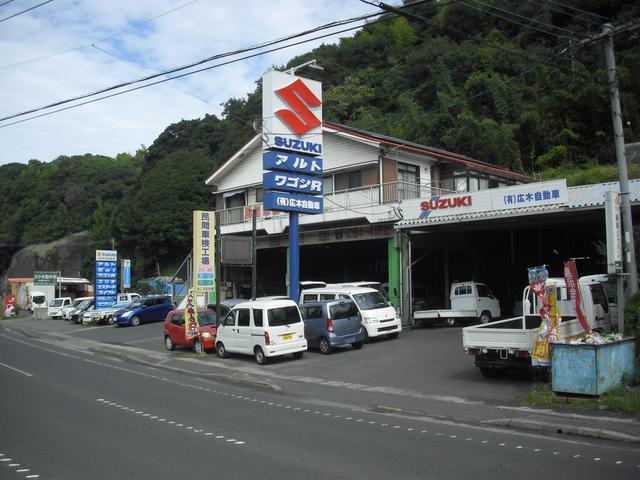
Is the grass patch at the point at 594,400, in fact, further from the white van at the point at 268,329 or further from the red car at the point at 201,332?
the red car at the point at 201,332

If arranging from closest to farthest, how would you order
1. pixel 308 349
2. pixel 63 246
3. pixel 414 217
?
pixel 308 349 → pixel 414 217 → pixel 63 246

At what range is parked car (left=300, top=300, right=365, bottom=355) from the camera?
19.8 meters

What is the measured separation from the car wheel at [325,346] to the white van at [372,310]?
5.98ft

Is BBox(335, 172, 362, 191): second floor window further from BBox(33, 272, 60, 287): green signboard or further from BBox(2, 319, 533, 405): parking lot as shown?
BBox(33, 272, 60, 287): green signboard

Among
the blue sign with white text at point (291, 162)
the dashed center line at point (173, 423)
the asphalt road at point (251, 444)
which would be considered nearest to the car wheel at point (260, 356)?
the asphalt road at point (251, 444)

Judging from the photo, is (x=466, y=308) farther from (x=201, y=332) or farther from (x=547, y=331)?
(x=547, y=331)

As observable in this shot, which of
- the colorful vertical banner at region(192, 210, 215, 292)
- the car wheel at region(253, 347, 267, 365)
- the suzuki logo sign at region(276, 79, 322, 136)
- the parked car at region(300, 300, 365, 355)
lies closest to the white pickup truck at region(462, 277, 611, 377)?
the parked car at region(300, 300, 365, 355)

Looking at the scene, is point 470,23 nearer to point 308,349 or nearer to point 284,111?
point 284,111

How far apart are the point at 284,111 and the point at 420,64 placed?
107ft

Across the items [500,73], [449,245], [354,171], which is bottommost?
[449,245]

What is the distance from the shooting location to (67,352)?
24562mm

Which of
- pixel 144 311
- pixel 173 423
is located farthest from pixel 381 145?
pixel 173 423

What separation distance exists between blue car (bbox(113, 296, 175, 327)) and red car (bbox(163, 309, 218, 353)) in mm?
11573

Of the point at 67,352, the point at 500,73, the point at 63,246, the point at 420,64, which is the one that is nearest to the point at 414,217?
the point at 67,352
